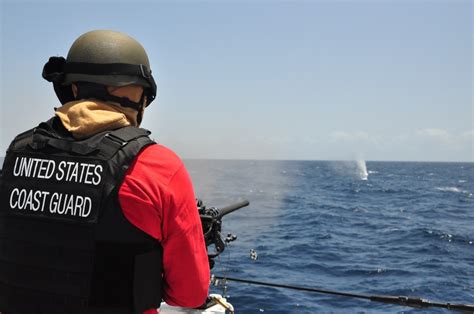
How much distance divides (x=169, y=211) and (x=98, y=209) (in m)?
0.29

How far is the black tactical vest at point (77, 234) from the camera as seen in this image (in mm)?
1901

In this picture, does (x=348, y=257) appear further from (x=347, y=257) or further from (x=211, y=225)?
(x=211, y=225)

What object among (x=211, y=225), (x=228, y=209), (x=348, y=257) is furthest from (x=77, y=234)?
(x=348, y=257)

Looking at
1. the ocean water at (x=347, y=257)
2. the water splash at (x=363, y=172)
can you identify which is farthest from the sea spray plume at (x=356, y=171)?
the ocean water at (x=347, y=257)

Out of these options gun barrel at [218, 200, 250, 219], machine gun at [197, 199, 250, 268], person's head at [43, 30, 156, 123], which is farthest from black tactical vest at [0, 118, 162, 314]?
gun barrel at [218, 200, 250, 219]

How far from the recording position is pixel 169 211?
191cm

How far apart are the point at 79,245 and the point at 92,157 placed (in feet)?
1.21

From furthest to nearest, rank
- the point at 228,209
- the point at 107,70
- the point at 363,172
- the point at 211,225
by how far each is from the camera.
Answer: the point at 363,172 < the point at 228,209 < the point at 211,225 < the point at 107,70

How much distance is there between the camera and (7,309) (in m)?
2.13

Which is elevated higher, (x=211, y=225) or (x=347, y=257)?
(x=211, y=225)

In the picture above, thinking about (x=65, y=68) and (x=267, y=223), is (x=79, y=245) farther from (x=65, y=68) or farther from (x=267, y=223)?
(x=267, y=223)

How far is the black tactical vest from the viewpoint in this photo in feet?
6.24

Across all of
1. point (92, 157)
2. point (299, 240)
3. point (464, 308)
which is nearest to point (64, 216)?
point (92, 157)

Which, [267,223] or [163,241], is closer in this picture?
[163,241]
